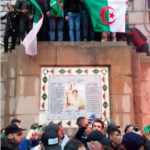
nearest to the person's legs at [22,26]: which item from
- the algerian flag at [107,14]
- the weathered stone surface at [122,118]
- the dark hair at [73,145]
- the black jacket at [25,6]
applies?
the black jacket at [25,6]

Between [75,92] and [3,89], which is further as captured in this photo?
[3,89]

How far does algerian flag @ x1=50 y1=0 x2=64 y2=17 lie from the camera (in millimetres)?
9438

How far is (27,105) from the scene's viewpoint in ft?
28.5

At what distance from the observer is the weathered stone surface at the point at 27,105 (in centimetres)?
865

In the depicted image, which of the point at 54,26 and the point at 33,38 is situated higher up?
the point at 54,26

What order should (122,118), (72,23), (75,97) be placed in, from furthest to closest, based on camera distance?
(72,23) → (75,97) → (122,118)

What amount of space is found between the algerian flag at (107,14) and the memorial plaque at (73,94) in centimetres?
150

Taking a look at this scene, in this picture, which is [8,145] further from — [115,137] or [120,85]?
[120,85]

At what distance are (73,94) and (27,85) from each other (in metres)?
1.47

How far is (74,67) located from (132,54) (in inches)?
80.9

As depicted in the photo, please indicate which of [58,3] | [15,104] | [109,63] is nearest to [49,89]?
[15,104]

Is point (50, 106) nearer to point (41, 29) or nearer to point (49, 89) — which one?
point (49, 89)

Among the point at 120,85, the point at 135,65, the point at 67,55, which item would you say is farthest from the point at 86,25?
the point at 120,85

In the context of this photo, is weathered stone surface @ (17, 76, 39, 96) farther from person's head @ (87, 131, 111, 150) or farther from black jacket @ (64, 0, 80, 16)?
person's head @ (87, 131, 111, 150)
